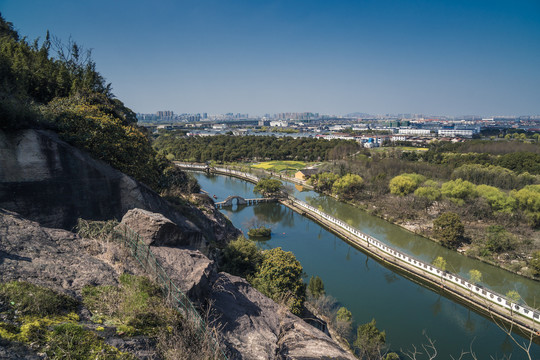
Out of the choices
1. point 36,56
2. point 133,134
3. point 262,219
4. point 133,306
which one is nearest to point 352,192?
point 262,219

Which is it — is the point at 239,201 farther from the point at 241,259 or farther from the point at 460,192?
the point at 241,259

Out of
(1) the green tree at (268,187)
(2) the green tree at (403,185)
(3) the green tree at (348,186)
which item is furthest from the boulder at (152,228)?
(3) the green tree at (348,186)

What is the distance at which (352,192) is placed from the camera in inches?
1174

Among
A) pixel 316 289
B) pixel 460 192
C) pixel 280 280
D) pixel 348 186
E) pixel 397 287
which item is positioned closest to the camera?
pixel 280 280

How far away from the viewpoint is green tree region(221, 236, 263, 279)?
10.7 m

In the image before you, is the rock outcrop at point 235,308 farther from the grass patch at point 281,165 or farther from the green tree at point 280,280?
the grass patch at point 281,165

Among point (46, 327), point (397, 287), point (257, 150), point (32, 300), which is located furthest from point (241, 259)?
point (257, 150)

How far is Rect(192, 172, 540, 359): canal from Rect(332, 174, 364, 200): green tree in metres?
4.11

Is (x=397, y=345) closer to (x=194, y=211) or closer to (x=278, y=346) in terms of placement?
(x=278, y=346)

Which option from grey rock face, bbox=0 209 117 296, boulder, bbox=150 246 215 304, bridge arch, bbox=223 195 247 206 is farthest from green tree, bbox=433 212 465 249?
grey rock face, bbox=0 209 117 296

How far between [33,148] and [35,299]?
15.9ft

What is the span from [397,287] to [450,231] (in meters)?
5.89

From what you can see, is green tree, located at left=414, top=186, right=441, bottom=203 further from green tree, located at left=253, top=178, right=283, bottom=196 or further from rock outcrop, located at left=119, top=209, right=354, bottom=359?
rock outcrop, located at left=119, top=209, right=354, bottom=359

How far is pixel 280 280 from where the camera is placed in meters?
9.83
